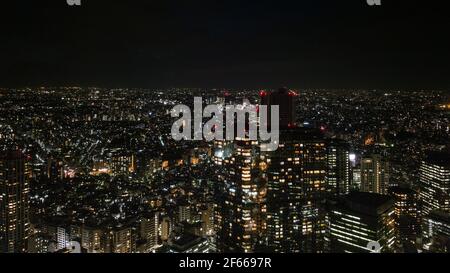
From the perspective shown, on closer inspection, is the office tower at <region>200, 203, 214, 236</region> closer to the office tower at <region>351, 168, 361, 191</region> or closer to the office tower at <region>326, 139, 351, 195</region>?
the office tower at <region>326, 139, 351, 195</region>

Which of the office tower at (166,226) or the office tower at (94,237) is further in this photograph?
the office tower at (166,226)

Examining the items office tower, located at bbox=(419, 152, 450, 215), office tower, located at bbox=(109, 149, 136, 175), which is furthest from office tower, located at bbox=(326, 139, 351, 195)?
office tower, located at bbox=(109, 149, 136, 175)

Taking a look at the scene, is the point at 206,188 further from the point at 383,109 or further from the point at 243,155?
the point at 383,109

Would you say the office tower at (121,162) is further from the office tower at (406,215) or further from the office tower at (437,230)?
the office tower at (437,230)

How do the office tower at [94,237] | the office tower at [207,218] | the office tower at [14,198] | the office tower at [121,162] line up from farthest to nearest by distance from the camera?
the office tower at [121,162], the office tower at [207,218], the office tower at [94,237], the office tower at [14,198]

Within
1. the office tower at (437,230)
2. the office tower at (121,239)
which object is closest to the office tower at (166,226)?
the office tower at (121,239)

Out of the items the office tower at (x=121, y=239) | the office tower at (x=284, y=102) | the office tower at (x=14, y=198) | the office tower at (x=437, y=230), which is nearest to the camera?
the office tower at (x=437, y=230)
